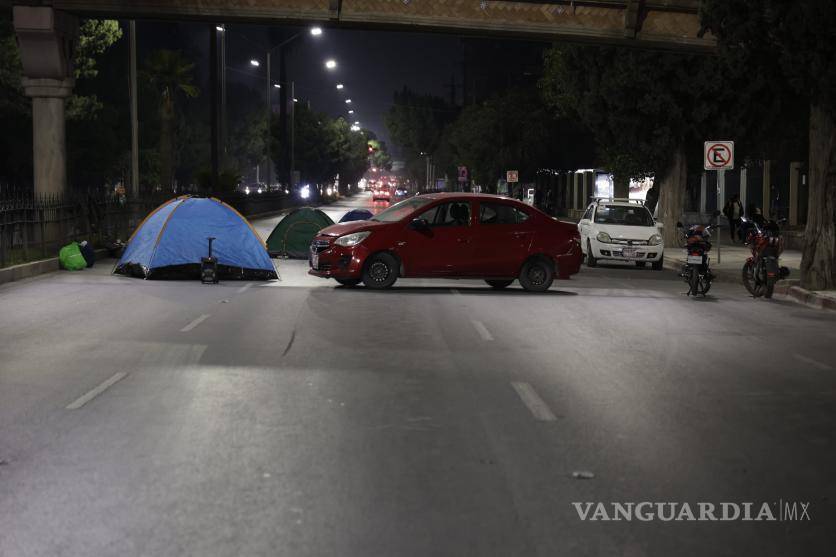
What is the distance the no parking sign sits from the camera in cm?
2773

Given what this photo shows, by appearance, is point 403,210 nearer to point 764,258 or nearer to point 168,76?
point 764,258

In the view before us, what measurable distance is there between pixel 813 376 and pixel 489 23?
18037 mm

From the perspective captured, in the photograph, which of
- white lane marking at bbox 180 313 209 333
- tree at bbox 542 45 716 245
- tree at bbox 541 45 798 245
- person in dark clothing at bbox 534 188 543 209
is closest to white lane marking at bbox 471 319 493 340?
white lane marking at bbox 180 313 209 333

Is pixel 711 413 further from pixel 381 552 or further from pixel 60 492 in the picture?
pixel 60 492

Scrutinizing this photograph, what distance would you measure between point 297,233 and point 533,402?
19841 mm

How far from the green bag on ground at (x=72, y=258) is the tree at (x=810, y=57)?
13.7 m

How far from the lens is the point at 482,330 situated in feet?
48.2

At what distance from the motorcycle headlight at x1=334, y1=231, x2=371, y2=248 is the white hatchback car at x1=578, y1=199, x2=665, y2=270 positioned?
10.3 metres

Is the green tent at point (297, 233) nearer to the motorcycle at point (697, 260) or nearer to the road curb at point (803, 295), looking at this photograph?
the motorcycle at point (697, 260)

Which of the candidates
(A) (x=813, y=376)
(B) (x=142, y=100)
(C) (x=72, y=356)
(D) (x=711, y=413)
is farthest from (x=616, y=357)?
(B) (x=142, y=100)

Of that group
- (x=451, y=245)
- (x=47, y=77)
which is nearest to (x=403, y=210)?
(x=451, y=245)

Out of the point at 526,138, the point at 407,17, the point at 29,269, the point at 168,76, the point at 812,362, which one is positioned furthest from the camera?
the point at 526,138

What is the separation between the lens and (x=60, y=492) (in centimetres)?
657

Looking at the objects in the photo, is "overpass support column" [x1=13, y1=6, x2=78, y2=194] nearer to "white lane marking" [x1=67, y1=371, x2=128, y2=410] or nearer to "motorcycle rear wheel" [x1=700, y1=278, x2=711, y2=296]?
"motorcycle rear wheel" [x1=700, y1=278, x2=711, y2=296]
